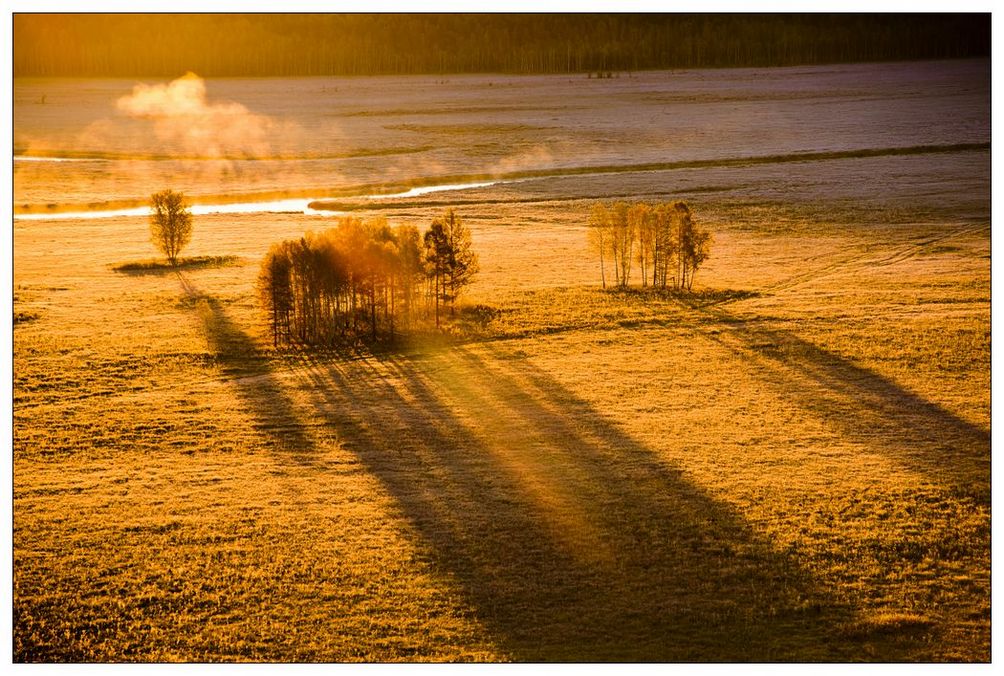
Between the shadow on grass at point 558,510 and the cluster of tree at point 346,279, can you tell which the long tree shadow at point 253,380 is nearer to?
the shadow on grass at point 558,510

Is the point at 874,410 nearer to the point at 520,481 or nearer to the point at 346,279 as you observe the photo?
the point at 520,481

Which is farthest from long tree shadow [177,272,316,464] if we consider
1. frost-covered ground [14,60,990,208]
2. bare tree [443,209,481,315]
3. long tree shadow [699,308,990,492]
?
frost-covered ground [14,60,990,208]

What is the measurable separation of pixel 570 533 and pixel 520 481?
4197 millimetres

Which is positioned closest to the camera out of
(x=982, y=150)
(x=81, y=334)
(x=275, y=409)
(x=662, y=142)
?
(x=275, y=409)

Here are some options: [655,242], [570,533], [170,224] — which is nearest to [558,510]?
[570,533]

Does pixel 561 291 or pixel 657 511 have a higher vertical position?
pixel 561 291

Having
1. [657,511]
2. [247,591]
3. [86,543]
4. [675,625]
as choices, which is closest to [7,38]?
[86,543]

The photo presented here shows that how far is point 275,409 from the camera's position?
43.1 metres

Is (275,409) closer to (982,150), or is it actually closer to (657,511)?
(657,511)

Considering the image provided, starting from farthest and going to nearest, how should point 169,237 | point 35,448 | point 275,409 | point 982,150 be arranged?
point 982,150, point 169,237, point 275,409, point 35,448

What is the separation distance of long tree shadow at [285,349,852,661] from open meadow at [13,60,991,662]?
0.11 metres

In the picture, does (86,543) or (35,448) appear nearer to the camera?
(86,543)

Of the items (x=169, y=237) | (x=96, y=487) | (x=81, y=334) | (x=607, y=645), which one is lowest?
(x=607, y=645)

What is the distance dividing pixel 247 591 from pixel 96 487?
962 cm
